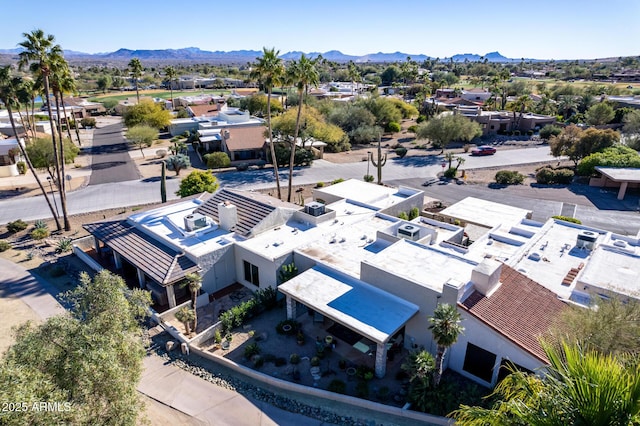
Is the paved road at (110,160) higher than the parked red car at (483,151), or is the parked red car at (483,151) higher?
the parked red car at (483,151)

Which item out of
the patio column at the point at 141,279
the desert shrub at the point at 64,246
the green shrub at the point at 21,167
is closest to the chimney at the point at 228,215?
the patio column at the point at 141,279

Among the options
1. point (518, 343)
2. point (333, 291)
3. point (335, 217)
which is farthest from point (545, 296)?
point (335, 217)

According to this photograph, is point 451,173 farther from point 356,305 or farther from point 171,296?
point 171,296

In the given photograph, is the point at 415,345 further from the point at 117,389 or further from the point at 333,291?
the point at 117,389

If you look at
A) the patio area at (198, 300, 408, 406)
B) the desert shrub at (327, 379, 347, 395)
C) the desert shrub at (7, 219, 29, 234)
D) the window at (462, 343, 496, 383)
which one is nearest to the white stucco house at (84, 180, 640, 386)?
the window at (462, 343, 496, 383)

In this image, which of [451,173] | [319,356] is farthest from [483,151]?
[319,356]

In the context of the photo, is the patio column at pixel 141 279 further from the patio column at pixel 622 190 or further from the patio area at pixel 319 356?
the patio column at pixel 622 190
